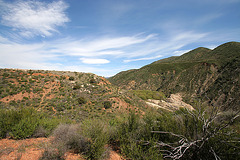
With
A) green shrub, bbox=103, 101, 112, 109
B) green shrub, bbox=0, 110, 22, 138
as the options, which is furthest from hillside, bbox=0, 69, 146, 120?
green shrub, bbox=0, 110, 22, 138

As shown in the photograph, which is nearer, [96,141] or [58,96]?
[96,141]

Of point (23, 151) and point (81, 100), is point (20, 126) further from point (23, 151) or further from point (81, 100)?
point (81, 100)

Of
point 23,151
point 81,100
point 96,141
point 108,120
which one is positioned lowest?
point 108,120

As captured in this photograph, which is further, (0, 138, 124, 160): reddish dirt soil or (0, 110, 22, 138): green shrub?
(0, 110, 22, 138): green shrub

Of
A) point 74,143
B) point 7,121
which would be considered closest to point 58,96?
point 7,121

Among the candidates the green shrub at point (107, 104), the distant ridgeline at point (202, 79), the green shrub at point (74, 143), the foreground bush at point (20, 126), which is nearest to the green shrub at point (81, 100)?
the green shrub at point (107, 104)

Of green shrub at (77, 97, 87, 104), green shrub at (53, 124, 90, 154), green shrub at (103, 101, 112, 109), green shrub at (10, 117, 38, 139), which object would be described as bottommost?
green shrub at (103, 101, 112, 109)

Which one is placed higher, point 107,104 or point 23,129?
point 23,129

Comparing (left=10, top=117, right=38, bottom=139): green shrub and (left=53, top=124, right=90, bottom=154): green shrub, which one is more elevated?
(left=10, top=117, right=38, bottom=139): green shrub

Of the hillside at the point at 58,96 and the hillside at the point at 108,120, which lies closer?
the hillside at the point at 108,120

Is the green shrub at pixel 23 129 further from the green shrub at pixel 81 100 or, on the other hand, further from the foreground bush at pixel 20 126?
the green shrub at pixel 81 100

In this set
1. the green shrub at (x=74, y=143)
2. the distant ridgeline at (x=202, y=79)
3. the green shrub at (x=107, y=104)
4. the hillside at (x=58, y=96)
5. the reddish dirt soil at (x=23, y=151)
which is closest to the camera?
the reddish dirt soil at (x=23, y=151)

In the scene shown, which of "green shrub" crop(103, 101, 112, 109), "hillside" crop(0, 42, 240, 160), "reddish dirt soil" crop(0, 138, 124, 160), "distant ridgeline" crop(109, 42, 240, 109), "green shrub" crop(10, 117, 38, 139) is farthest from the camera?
"distant ridgeline" crop(109, 42, 240, 109)

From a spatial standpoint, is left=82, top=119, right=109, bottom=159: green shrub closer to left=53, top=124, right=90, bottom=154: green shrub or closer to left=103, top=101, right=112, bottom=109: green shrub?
left=53, top=124, right=90, bottom=154: green shrub
